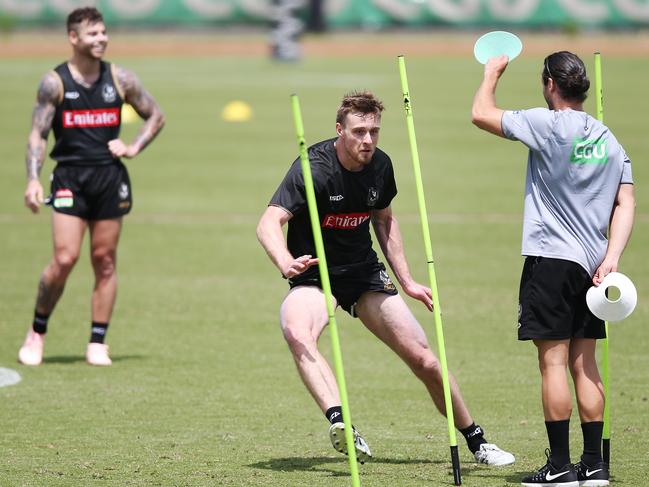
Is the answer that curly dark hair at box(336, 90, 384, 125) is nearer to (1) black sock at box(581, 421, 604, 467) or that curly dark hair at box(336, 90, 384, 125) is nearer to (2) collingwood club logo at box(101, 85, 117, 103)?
(1) black sock at box(581, 421, 604, 467)

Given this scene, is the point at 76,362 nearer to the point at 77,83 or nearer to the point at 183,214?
the point at 77,83

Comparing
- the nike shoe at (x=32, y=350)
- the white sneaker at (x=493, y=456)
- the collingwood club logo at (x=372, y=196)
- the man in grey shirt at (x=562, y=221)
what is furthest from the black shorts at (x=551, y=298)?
the nike shoe at (x=32, y=350)

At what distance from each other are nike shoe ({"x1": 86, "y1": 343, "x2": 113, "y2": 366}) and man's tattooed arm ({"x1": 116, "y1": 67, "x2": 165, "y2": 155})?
174 centimetres

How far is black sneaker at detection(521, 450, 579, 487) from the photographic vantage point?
23.5 ft

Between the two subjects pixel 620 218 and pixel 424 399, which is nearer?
pixel 620 218

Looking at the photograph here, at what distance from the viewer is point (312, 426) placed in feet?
30.2

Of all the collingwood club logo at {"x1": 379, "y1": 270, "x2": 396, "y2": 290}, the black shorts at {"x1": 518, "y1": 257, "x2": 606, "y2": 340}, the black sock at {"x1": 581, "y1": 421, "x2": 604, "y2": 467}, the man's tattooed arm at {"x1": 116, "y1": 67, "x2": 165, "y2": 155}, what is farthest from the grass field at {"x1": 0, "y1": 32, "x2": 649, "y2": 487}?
the man's tattooed arm at {"x1": 116, "y1": 67, "x2": 165, "y2": 155}

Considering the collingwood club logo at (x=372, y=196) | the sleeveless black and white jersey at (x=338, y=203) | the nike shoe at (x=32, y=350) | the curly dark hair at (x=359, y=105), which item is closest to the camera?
the curly dark hair at (x=359, y=105)

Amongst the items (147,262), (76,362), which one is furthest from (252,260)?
(76,362)

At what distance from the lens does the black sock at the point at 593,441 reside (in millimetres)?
7320

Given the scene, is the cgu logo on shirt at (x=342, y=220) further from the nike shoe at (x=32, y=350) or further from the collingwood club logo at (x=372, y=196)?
the nike shoe at (x=32, y=350)

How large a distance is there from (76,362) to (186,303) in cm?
276

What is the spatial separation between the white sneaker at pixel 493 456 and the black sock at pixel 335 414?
3.60ft

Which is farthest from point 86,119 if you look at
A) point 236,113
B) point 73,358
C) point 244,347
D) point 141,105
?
point 236,113
